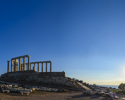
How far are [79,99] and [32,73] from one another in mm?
24604

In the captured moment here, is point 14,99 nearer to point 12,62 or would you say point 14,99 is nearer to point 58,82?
point 58,82

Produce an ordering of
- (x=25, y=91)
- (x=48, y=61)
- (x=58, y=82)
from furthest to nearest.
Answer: (x=48, y=61), (x=58, y=82), (x=25, y=91)

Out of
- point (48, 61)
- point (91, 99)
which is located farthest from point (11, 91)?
point (48, 61)

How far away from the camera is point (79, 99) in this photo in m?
18.9

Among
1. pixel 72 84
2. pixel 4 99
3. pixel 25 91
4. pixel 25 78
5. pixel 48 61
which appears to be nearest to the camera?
pixel 4 99

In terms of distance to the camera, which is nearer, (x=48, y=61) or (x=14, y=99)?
(x=14, y=99)

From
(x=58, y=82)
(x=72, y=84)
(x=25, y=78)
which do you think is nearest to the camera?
(x=72, y=84)

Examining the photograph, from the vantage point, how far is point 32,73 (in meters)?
40.7

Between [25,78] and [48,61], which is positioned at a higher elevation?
[48,61]

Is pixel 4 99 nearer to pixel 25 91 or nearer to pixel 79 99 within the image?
pixel 25 91

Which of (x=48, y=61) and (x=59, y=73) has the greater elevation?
Result: (x=48, y=61)

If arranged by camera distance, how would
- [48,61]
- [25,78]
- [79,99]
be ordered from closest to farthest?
1. [79,99]
2. [25,78]
3. [48,61]

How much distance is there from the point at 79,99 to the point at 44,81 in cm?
1805

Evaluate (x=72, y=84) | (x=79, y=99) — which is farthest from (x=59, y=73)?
(x=79, y=99)
